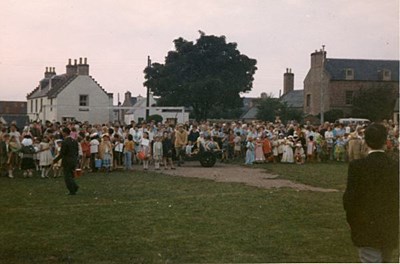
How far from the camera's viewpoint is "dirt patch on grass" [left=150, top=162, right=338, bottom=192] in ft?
49.4

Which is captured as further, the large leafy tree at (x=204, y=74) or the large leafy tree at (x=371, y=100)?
the large leafy tree at (x=371, y=100)

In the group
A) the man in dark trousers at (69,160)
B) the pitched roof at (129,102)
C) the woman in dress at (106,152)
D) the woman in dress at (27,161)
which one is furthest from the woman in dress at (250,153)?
the pitched roof at (129,102)

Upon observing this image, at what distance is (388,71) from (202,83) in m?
26.3

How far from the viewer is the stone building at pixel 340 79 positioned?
188 feet

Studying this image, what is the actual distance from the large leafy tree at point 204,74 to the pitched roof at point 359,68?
694 inches

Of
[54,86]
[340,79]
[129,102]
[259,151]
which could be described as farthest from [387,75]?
[129,102]

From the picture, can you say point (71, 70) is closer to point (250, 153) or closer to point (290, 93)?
point (250, 153)

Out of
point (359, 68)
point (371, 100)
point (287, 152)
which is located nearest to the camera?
point (287, 152)

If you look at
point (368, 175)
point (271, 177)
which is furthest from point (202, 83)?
point (368, 175)

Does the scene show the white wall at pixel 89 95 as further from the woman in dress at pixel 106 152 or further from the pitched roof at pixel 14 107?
the woman in dress at pixel 106 152

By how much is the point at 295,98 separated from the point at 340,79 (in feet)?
49.5

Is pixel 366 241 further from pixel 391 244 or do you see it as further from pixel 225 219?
pixel 225 219

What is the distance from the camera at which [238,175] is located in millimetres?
18078

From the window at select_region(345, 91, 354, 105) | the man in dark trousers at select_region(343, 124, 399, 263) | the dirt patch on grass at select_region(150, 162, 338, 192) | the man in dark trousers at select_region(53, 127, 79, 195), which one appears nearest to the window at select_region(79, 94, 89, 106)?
the window at select_region(345, 91, 354, 105)
